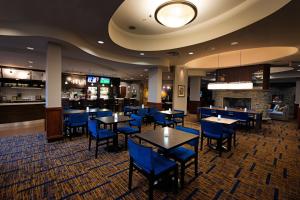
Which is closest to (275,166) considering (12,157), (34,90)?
(12,157)

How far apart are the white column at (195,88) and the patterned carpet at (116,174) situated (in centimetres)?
680

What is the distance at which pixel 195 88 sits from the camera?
34.2ft

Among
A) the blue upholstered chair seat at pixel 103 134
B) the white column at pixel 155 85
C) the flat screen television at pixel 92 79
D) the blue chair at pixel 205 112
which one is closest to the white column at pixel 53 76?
the blue upholstered chair seat at pixel 103 134

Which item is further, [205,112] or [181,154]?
[205,112]

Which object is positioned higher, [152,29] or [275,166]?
[152,29]

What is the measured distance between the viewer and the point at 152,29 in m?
4.31

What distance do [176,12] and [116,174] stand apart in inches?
129

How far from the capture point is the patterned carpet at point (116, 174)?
2072 millimetres

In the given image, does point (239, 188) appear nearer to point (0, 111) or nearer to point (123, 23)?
point (123, 23)

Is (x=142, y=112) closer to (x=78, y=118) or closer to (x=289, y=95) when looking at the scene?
(x=78, y=118)

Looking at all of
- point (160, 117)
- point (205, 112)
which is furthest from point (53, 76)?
point (205, 112)

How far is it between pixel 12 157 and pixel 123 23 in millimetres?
4196

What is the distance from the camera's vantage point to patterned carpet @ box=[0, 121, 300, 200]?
81.6 inches

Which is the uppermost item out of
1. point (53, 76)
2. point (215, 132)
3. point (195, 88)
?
point (195, 88)
